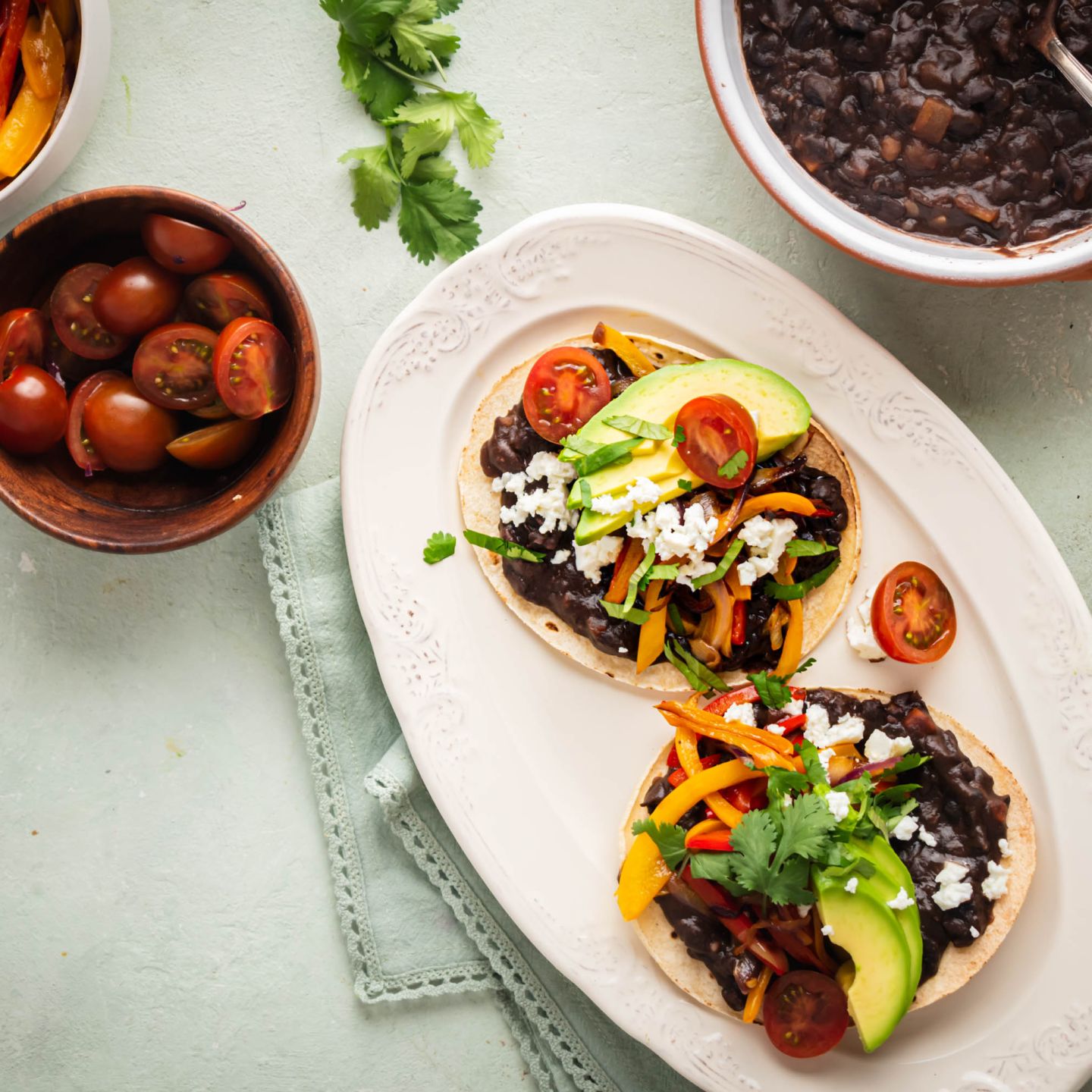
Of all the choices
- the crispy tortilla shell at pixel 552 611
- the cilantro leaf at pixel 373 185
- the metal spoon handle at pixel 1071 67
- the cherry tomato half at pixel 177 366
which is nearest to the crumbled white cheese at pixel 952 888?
the crispy tortilla shell at pixel 552 611

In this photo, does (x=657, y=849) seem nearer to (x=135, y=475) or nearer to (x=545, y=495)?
(x=545, y=495)

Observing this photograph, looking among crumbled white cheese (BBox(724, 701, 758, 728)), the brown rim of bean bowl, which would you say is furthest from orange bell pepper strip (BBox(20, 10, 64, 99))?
crumbled white cheese (BBox(724, 701, 758, 728))

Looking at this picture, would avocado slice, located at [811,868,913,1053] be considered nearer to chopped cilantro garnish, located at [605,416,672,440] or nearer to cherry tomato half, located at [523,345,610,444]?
chopped cilantro garnish, located at [605,416,672,440]

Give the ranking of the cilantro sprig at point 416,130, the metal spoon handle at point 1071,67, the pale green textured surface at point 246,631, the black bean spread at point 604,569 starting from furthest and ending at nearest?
1. the pale green textured surface at point 246,631
2. the cilantro sprig at point 416,130
3. the black bean spread at point 604,569
4. the metal spoon handle at point 1071,67

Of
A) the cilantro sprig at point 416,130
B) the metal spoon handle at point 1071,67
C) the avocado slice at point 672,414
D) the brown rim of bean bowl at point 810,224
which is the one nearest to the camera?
the metal spoon handle at point 1071,67

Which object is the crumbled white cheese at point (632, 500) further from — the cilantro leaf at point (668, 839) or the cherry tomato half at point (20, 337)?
the cherry tomato half at point (20, 337)

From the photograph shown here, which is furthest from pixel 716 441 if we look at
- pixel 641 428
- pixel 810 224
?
pixel 810 224
